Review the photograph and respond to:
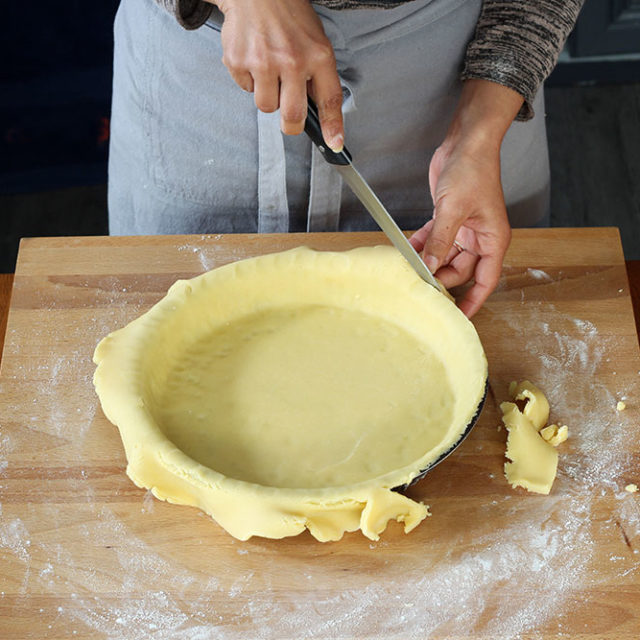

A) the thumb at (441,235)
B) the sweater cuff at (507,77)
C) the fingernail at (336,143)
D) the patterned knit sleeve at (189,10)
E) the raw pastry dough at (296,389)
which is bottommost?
the raw pastry dough at (296,389)

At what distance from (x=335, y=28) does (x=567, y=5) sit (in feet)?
1.20

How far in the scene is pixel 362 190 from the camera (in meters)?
1.18

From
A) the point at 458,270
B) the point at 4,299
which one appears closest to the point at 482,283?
the point at 458,270

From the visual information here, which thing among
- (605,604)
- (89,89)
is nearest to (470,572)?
(605,604)

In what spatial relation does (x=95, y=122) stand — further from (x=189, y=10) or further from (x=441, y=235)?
(x=441, y=235)

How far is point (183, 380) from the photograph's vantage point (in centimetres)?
123

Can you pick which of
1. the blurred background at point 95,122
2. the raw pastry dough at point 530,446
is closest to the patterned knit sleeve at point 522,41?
the raw pastry dough at point 530,446

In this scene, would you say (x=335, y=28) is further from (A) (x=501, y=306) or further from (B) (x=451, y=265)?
(A) (x=501, y=306)

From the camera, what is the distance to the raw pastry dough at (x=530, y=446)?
1165 mm

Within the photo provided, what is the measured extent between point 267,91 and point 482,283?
0.47 metres

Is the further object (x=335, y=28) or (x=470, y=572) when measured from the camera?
(x=335, y=28)

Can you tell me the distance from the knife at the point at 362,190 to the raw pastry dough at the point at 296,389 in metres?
0.02

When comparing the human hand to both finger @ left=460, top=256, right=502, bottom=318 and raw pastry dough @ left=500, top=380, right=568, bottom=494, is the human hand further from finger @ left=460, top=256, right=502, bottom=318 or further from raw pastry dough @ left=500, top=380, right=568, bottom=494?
raw pastry dough @ left=500, top=380, right=568, bottom=494

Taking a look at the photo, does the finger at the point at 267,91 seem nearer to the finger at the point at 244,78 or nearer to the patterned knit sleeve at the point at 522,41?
the finger at the point at 244,78
